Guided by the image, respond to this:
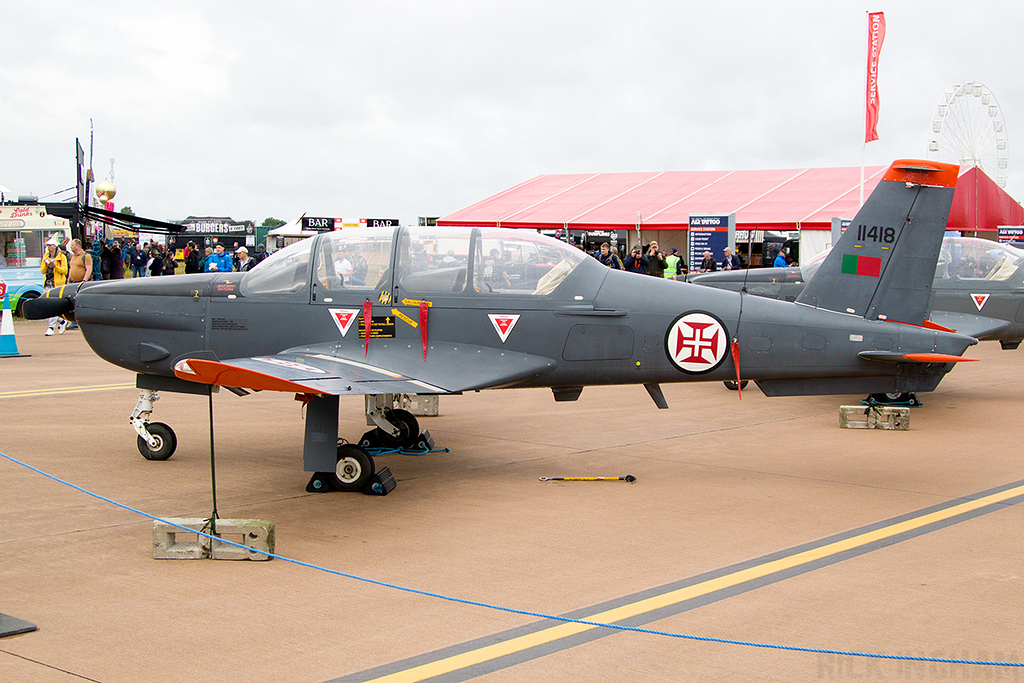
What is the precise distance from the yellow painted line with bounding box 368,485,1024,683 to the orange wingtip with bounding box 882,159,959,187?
284 cm

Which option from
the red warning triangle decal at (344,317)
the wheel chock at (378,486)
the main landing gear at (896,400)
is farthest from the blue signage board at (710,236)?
the wheel chock at (378,486)

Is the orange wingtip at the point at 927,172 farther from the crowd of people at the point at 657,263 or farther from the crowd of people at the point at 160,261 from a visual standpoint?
the crowd of people at the point at 160,261

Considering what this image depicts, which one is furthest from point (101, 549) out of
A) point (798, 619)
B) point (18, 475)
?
point (798, 619)

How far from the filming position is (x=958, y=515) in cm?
701

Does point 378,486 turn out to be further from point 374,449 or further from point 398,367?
point 374,449

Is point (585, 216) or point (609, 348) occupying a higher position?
point (585, 216)

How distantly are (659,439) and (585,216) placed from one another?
2826 centimetres

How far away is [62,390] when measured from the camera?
13102 mm

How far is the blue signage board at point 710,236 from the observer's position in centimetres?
2731

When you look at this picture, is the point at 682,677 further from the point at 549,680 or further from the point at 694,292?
the point at 694,292

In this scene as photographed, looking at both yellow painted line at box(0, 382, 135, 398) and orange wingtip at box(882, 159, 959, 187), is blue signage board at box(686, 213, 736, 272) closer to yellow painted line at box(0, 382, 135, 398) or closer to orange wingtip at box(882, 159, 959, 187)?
yellow painted line at box(0, 382, 135, 398)

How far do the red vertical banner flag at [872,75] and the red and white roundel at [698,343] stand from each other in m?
22.9

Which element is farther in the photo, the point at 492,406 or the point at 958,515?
the point at 492,406

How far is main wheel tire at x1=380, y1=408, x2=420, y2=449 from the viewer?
30.6ft
